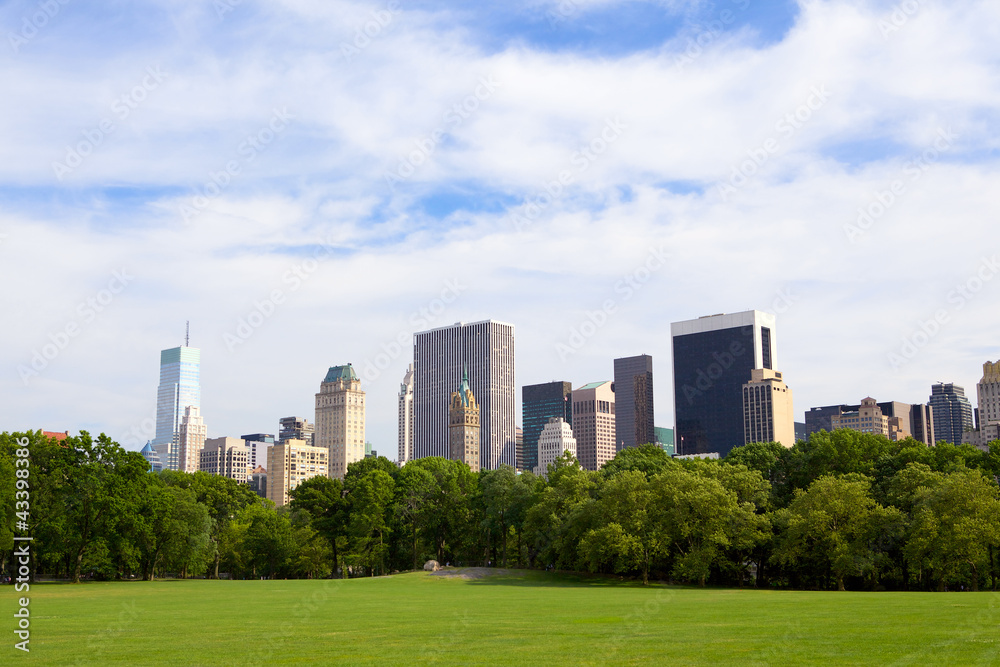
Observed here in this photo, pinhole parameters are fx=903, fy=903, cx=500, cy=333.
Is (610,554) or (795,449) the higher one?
(795,449)

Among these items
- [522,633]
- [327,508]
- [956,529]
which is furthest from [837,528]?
[327,508]

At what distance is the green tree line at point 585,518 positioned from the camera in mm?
62906

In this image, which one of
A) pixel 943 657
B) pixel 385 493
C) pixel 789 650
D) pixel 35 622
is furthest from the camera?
pixel 385 493

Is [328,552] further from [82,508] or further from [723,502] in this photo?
[723,502]

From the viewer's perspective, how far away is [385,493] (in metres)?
101

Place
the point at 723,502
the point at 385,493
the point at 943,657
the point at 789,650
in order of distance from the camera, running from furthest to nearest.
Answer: the point at 385,493 < the point at 723,502 < the point at 789,650 < the point at 943,657

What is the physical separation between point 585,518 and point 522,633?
4906cm

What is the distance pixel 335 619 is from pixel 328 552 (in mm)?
72312

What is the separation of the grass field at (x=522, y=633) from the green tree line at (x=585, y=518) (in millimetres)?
21623

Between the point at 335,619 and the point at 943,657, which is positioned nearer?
the point at 943,657

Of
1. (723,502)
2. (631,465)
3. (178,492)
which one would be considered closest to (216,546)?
(178,492)

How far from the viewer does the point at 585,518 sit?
76312 mm

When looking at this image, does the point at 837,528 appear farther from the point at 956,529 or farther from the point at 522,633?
the point at 522,633

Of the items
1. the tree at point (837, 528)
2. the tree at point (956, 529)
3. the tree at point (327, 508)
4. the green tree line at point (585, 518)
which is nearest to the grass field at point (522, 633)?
the tree at point (956, 529)
